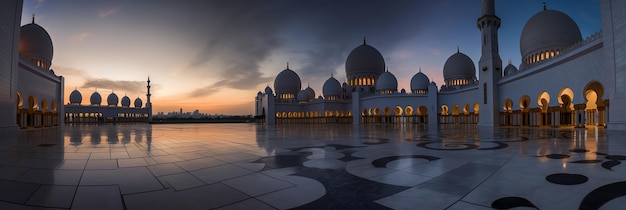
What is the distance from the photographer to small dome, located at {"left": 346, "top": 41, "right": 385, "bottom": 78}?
163 ft

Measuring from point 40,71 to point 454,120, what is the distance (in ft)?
142

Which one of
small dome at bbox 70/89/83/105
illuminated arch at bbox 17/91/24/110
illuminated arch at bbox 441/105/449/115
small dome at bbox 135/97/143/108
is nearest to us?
illuminated arch at bbox 17/91/24/110

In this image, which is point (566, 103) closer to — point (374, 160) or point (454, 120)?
point (454, 120)

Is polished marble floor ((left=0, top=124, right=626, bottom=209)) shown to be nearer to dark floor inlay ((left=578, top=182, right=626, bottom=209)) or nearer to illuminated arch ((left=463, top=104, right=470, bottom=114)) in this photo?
dark floor inlay ((left=578, top=182, right=626, bottom=209))

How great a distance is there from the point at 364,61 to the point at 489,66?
940 inches

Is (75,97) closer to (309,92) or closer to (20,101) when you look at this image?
(20,101)

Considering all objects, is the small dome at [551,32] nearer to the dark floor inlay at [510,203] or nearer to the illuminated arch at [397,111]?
the illuminated arch at [397,111]

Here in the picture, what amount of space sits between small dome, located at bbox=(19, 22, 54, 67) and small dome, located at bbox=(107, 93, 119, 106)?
35.1 metres

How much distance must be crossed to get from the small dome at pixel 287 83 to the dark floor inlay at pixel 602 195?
5457 centimetres

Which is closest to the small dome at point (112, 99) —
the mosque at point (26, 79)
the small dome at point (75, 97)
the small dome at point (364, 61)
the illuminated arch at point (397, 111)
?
the small dome at point (75, 97)

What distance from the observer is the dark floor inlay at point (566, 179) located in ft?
10.9

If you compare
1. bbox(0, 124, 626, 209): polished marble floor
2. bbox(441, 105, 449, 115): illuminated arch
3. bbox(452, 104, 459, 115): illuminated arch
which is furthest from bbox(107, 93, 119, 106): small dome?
bbox(0, 124, 626, 209): polished marble floor

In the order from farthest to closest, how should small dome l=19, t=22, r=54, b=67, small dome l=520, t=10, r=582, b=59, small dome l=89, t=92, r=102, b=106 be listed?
small dome l=89, t=92, r=102, b=106, small dome l=19, t=22, r=54, b=67, small dome l=520, t=10, r=582, b=59

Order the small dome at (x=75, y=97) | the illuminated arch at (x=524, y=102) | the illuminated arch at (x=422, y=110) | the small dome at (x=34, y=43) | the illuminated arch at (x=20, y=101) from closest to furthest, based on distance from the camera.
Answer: the illuminated arch at (x=20, y=101)
the illuminated arch at (x=524, y=102)
the small dome at (x=34, y=43)
the illuminated arch at (x=422, y=110)
the small dome at (x=75, y=97)
